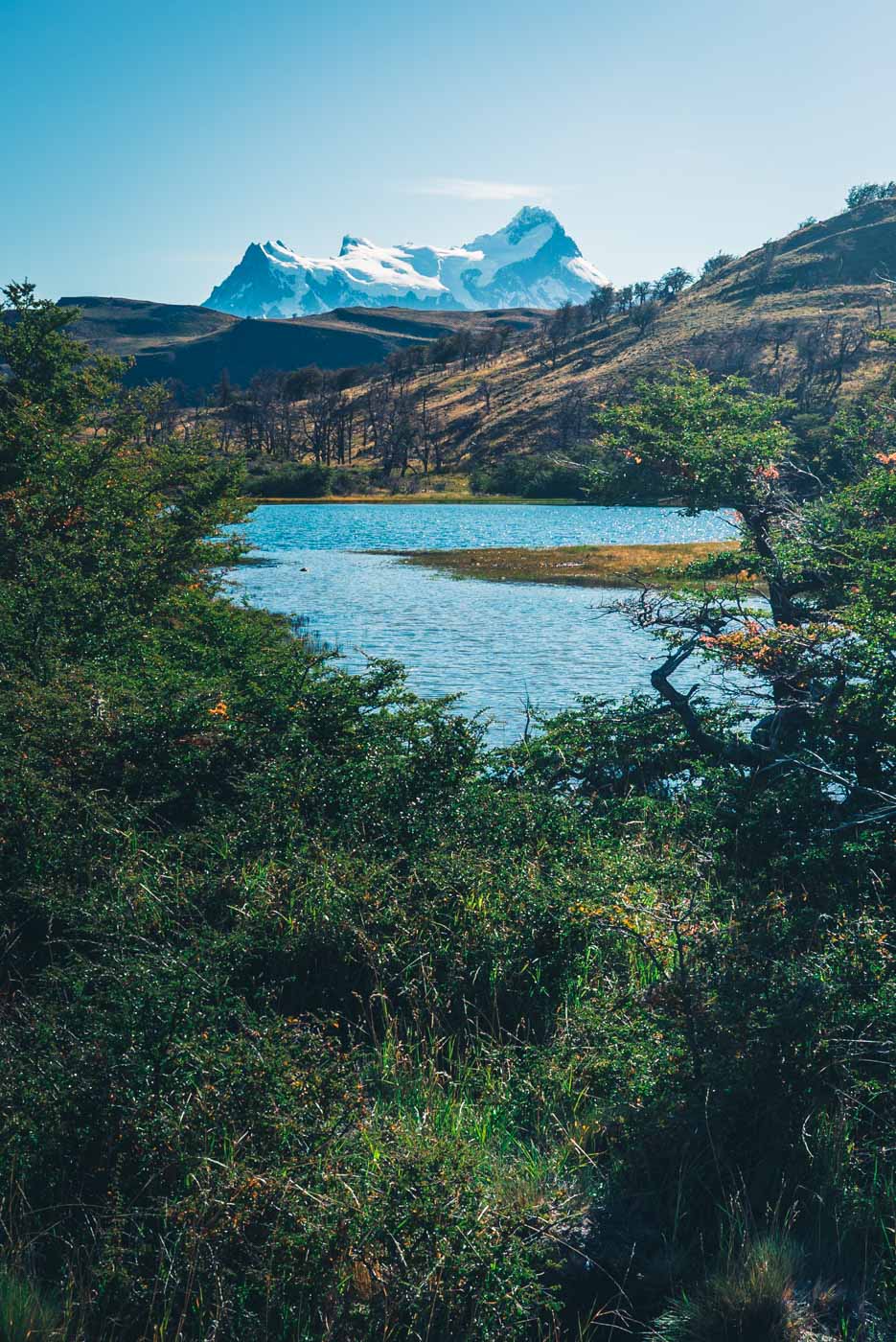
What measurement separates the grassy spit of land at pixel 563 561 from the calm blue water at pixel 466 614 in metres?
1.94

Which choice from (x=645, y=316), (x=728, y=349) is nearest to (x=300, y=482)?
(x=728, y=349)

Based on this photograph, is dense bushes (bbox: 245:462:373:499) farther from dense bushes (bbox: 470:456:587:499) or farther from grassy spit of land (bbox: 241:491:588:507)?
dense bushes (bbox: 470:456:587:499)

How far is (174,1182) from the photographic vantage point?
16.3ft

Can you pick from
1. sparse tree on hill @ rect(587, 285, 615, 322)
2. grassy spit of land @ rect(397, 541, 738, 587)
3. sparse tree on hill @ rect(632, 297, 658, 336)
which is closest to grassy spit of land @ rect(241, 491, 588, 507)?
grassy spit of land @ rect(397, 541, 738, 587)

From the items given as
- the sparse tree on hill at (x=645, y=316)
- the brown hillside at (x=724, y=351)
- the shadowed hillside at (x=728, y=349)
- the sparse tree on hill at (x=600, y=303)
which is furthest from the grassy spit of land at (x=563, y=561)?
the sparse tree on hill at (x=600, y=303)

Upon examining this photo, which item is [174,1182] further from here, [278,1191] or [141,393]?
[141,393]

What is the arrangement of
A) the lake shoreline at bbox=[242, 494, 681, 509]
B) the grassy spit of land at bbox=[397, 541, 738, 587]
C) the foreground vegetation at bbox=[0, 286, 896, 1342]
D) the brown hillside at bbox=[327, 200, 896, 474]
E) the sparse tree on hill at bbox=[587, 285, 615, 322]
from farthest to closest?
the sparse tree on hill at bbox=[587, 285, 615, 322] → the brown hillside at bbox=[327, 200, 896, 474] → the lake shoreline at bbox=[242, 494, 681, 509] → the grassy spit of land at bbox=[397, 541, 738, 587] → the foreground vegetation at bbox=[0, 286, 896, 1342]

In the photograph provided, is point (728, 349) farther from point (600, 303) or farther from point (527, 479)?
point (600, 303)

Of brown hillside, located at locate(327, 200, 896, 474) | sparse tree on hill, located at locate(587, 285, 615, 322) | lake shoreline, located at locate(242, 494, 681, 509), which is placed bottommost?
lake shoreline, located at locate(242, 494, 681, 509)

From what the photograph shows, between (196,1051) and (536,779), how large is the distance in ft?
31.8

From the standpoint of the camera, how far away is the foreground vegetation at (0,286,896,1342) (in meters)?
4.50

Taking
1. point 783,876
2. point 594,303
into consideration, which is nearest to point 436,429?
point 594,303

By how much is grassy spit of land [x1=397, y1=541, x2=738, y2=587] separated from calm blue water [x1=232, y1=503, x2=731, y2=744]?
1.94 m

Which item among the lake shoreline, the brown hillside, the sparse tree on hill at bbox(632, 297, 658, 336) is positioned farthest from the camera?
the sparse tree on hill at bbox(632, 297, 658, 336)
